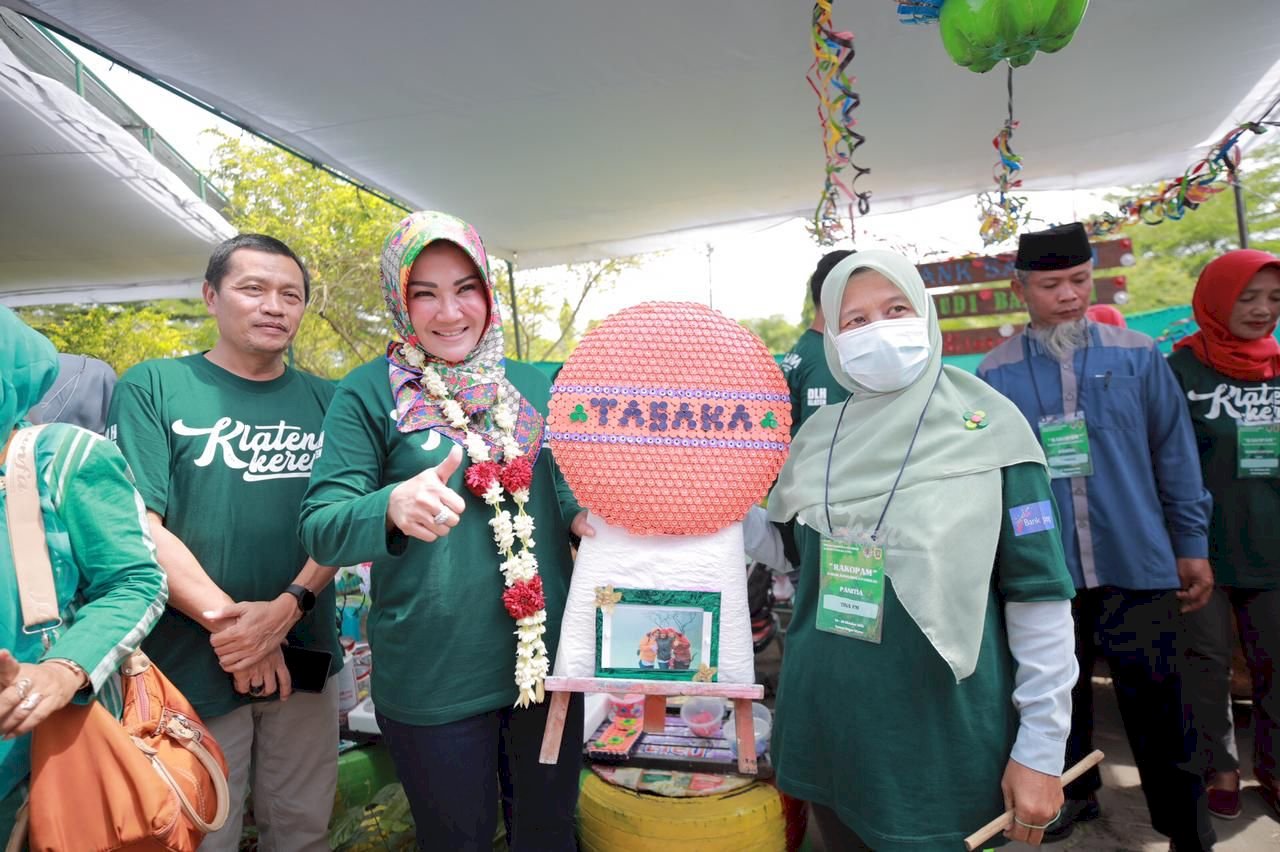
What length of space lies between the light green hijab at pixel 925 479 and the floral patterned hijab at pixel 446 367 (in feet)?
2.05

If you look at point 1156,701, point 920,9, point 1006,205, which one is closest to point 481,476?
point 920,9

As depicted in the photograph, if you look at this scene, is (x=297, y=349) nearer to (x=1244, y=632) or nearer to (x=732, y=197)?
(x=732, y=197)

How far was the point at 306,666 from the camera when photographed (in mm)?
1800

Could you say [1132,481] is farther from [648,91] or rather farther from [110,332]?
[110,332]

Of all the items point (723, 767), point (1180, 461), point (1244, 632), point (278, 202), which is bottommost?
point (723, 767)

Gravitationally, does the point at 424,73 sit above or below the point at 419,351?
above

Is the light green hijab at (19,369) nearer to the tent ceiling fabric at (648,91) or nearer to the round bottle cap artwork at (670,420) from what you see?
the round bottle cap artwork at (670,420)

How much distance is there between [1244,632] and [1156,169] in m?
3.80

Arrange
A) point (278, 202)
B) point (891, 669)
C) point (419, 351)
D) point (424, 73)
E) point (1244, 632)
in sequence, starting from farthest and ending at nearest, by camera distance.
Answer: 1. point (278, 202)
2. point (424, 73)
3. point (1244, 632)
4. point (419, 351)
5. point (891, 669)

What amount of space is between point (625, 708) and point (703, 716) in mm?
314

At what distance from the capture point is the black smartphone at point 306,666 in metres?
1.79

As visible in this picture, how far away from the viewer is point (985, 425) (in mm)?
1284

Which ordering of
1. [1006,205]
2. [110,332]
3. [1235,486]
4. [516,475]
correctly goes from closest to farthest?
1. [516,475]
2. [1235,486]
3. [1006,205]
4. [110,332]

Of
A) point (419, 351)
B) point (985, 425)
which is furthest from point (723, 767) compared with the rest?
point (419, 351)
